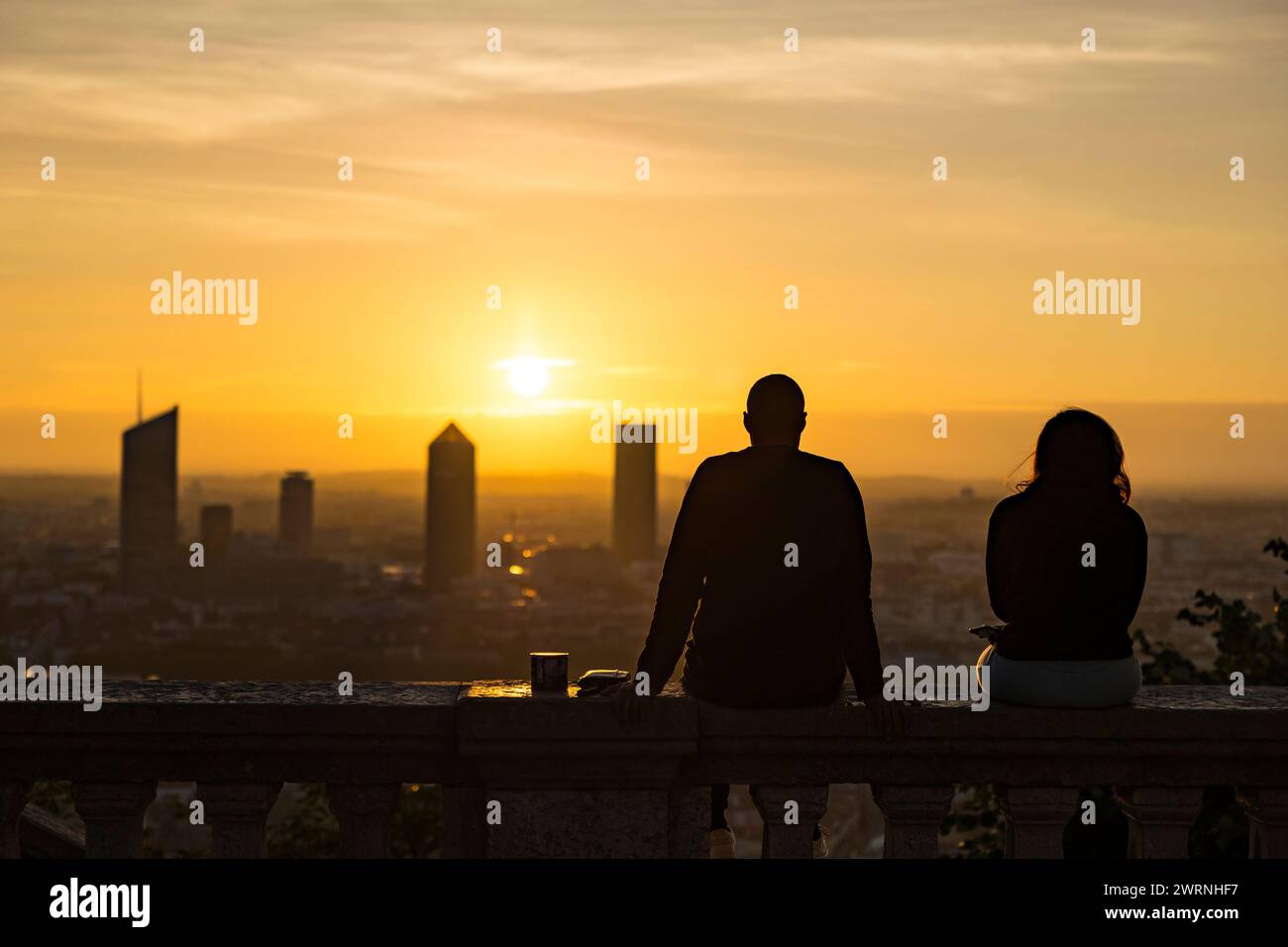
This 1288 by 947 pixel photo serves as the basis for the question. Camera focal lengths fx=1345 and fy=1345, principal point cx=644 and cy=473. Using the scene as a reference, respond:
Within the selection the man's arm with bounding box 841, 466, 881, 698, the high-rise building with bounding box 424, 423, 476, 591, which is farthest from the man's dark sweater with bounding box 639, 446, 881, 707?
the high-rise building with bounding box 424, 423, 476, 591

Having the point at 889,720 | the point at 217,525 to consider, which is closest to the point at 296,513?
the point at 217,525

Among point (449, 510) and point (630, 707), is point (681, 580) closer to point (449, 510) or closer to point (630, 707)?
point (630, 707)

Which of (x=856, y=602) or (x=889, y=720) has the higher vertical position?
(x=856, y=602)

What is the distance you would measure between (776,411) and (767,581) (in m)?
0.64

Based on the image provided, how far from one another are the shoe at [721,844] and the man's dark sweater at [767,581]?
0.52 m

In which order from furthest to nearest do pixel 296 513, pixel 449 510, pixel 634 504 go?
pixel 449 510, pixel 634 504, pixel 296 513

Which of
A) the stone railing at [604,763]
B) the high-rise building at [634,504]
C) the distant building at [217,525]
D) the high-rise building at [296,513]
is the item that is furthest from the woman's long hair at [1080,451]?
the distant building at [217,525]

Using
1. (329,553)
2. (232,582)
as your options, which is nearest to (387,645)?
(232,582)

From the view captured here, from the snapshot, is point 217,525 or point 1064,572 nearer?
point 1064,572

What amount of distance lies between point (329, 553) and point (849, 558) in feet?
597

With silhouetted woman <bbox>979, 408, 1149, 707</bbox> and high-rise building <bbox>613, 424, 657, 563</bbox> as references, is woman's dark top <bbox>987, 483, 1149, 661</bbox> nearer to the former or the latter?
silhouetted woman <bbox>979, 408, 1149, 707</bbox>

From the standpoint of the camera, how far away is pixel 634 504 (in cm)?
18700

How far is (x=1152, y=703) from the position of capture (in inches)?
193
